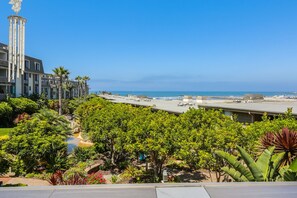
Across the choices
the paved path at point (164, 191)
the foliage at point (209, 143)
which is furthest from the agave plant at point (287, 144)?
the paved path at point (164, 191)

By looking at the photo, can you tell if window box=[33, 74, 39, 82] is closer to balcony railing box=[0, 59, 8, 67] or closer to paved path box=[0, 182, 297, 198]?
balcony railing box=[0, 59, 8, 67]

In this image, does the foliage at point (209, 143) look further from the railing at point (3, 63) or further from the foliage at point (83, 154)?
the railing at point (3, 63)

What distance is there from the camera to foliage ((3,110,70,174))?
21391mm

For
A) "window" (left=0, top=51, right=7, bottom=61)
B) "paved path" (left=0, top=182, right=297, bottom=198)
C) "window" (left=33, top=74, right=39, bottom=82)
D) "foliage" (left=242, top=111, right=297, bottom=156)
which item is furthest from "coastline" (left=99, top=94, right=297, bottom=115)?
"window" (left=33, top=74, right=39, bottom=82)

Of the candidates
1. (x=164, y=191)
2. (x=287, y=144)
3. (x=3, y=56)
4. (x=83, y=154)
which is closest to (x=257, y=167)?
(x=287, y=144)

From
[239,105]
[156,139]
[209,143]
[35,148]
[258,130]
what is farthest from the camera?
[239,105]

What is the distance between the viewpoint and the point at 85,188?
4730mm

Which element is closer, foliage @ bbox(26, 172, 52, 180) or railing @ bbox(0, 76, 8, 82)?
foliage @ bbox(26, 172, 52, 180)

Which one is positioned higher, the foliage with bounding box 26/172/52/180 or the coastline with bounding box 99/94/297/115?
the coastline with bounding box 99/94/297/115

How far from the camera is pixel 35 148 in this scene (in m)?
21.3

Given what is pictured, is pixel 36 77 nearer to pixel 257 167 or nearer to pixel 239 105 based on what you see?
pixel 239 105

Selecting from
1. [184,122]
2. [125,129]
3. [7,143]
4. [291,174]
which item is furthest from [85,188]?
[7,143]

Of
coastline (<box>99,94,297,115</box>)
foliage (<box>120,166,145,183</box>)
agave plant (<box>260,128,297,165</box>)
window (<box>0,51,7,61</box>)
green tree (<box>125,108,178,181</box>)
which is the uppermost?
window (<box>0,51,7,61</box>)

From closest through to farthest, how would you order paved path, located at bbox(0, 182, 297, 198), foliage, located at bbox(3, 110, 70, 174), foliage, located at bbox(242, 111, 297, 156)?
1. paved path, located at bbox(0, 182, 297, 198)
2. foliage, located at bbox(242, 111, 297, 156)
3. foliage, located at bbox(3, 110, 70, 174)
